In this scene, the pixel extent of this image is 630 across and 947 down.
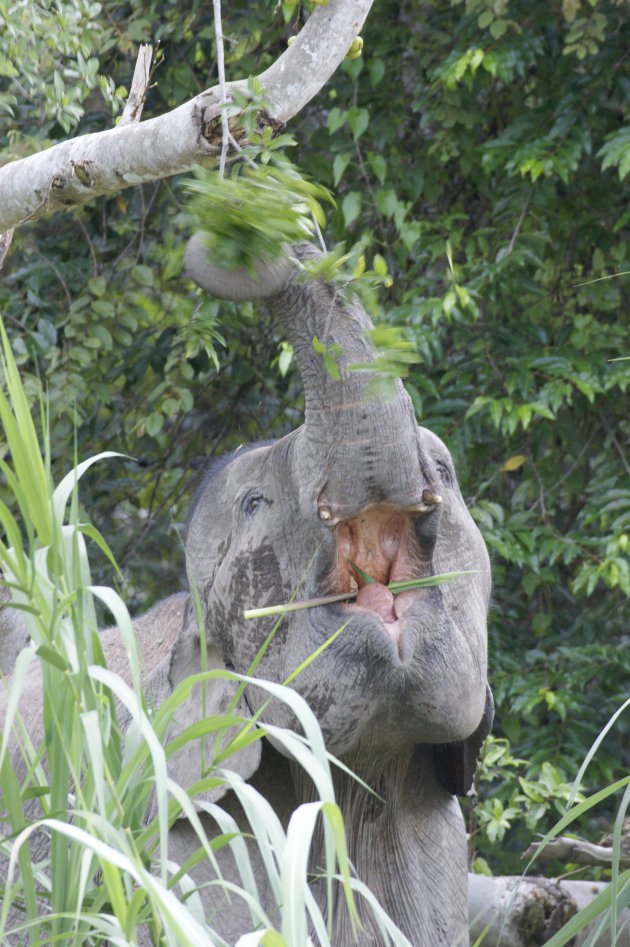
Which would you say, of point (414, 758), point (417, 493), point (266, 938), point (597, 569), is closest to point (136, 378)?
point (597, 569)

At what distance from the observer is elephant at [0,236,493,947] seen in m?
1.83

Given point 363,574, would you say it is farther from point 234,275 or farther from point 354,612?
point 234,275

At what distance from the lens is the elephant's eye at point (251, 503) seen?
6.93 ft

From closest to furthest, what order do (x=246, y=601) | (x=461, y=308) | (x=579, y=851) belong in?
(x=246, y=601), (x=579, y=851), (x=461, y=308)

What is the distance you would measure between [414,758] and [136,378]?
7.64 ft

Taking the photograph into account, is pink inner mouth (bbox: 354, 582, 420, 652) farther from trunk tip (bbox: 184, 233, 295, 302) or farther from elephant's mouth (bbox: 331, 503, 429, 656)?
trunk tip (bbox: 184, 233, 295, 302)

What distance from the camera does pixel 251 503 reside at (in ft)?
A: 6.97

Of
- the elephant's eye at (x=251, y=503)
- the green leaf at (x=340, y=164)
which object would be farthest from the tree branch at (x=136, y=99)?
the green leaf at (x=340, y=164)

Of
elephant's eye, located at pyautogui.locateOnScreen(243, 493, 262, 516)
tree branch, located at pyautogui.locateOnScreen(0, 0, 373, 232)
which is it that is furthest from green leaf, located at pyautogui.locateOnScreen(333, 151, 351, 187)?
elephant's eye, located at pyautogui.locateOnScreen(243, 493, 262, 516)

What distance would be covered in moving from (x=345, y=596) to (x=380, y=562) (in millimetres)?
63

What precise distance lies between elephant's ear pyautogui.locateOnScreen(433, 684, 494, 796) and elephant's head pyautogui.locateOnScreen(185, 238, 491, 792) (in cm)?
22

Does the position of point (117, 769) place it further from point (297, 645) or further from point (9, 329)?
point (9, 329)

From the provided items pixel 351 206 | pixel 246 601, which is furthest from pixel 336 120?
pixel 246 601

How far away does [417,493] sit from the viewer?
182cm
